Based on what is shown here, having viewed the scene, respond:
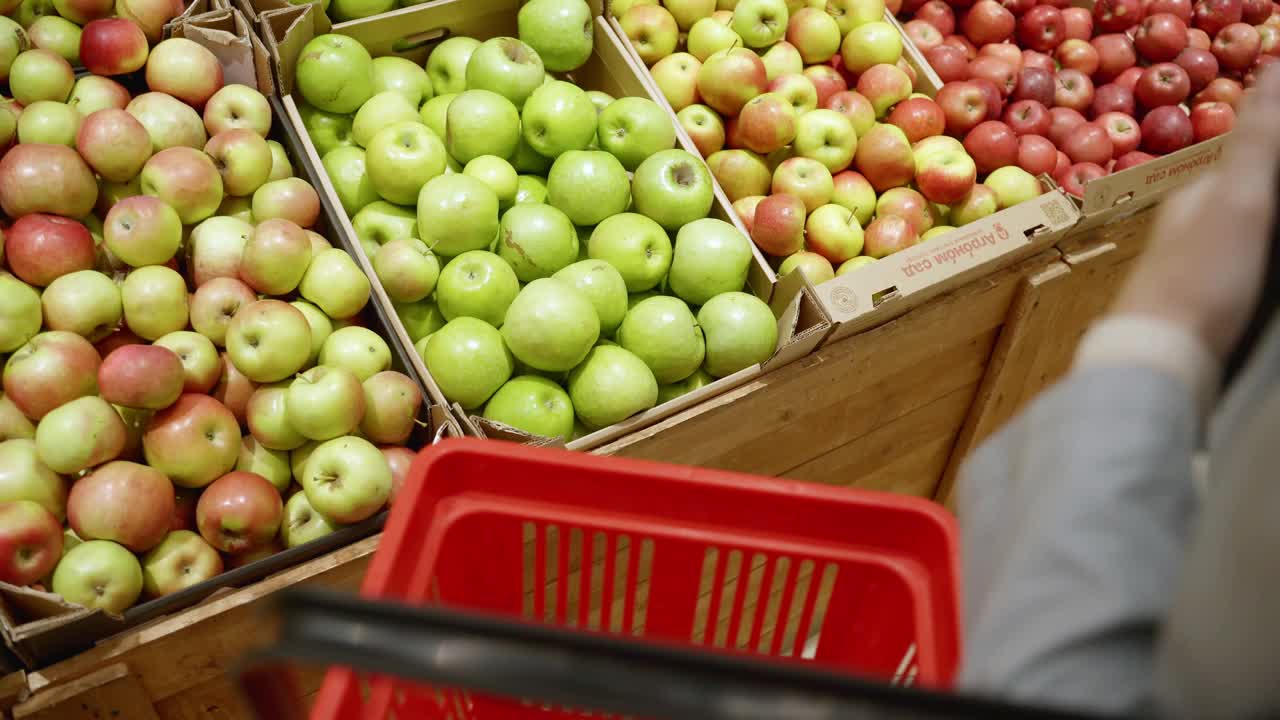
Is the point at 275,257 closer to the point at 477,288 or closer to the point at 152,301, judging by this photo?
the point at 152,301

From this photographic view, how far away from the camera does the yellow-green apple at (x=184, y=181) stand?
1.49 metres

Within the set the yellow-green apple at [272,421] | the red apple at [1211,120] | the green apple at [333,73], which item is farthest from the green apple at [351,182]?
the red apple at [1211,120]

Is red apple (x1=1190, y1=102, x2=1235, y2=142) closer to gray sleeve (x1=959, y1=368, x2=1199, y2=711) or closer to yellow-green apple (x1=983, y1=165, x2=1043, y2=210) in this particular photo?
yellow-green apple (x1=983, y1=165, x2=1043, y2=210)

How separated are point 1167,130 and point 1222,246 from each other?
2.06m

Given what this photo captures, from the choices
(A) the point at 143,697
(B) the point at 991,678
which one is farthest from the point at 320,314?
(B) the point at 991,678

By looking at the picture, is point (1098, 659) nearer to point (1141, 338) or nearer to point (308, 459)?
point (1141, 338)

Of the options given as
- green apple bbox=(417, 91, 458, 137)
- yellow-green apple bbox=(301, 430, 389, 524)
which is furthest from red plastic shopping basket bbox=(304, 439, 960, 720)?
green apple bbox=(417, 91, 458, 137)

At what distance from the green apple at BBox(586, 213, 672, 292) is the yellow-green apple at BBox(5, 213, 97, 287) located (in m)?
0.81

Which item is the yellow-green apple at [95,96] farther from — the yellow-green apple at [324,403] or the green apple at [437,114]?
the yellow-green apple at [324,403]

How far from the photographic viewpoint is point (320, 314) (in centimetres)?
151

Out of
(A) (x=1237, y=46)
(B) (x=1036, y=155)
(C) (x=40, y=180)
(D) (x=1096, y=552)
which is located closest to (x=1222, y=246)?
(D) (x=1096, y=552)

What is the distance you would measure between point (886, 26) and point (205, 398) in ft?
5.28

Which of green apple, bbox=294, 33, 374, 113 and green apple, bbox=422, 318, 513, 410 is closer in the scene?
green apple, bbox=422, 318, 513, 410

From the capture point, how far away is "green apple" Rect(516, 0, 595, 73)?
1887mm
